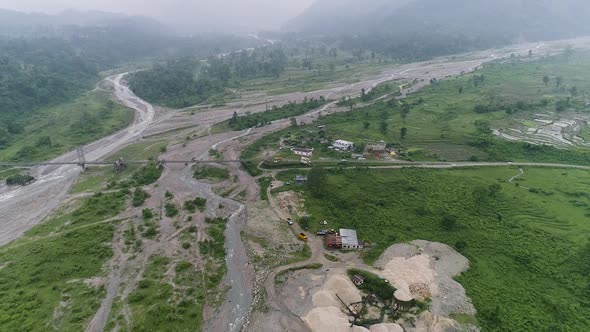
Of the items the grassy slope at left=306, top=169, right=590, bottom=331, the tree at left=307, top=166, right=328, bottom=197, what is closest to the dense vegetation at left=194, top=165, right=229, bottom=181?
the tree at left=307, top=166, right=328, bottom=197

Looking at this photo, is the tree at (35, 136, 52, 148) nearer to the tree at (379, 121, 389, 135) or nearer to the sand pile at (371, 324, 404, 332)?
the tree at (379, 121, 389, 135)

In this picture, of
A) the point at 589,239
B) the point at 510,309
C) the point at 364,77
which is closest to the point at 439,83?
the point at 364,77

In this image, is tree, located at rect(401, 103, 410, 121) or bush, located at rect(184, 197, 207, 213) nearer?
bush, located at rect(184, 197, 207, 213)

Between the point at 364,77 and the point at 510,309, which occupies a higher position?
the point at 364,77

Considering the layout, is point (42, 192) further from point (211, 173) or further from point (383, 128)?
point (383, 128)

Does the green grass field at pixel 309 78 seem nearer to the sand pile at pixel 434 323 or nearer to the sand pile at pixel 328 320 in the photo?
the sand pile at pixel 328 320

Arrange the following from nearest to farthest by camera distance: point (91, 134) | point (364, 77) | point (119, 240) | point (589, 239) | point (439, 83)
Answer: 1. point (589, 239)
2. point (119, 240)
3. point (91, 134)
4. point (439, 83)
5. point (364, 77)

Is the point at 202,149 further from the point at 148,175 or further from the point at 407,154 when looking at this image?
the point at 407,154
